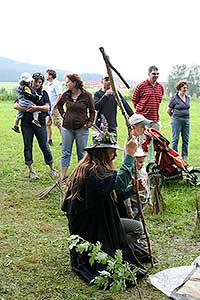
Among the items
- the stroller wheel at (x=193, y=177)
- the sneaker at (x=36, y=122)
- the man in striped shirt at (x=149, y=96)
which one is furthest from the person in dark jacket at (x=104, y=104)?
the stroller wheel at (x=193, y=177)

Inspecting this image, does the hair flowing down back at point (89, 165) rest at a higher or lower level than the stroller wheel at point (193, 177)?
higher

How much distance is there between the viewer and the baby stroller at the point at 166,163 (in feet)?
20.3

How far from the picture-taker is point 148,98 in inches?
282

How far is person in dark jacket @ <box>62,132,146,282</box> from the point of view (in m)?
3.46

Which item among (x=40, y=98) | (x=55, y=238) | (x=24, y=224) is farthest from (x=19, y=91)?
(x=55, y=238)

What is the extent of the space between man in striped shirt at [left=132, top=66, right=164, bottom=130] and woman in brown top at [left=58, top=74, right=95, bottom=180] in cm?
124

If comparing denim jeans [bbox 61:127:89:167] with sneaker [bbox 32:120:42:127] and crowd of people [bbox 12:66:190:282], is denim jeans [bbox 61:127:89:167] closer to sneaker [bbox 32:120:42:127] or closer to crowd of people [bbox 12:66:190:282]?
crowd of people [bbox 12:66:190:282]

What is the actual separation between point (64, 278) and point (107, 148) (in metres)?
1.08

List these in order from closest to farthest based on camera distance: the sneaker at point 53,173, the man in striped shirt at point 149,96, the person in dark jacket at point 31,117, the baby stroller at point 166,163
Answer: the baby stroller at point 166,163 < the person in dark jacket at point 31,117 < the sneaker at point 53,173 < the man in striped shirt at point 149,96

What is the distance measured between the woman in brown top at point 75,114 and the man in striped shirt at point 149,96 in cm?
124

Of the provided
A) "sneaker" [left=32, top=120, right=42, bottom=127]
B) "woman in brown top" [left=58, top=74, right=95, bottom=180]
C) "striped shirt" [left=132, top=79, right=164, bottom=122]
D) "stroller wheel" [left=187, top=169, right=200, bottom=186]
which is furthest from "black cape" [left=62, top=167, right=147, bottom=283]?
"striped shirt" [left=132, top=79, right=164, bottom=122]

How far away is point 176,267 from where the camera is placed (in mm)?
3938

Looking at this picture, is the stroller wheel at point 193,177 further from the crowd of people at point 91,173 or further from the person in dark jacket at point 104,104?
the person in dark jacket at point 104,104

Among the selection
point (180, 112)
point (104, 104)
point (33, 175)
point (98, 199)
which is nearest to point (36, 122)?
point (33, 175)
